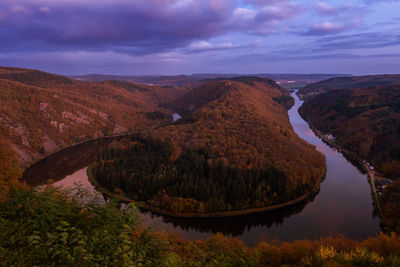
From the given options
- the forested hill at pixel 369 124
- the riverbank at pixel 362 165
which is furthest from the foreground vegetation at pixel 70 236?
the forested hill at pixel 369 124

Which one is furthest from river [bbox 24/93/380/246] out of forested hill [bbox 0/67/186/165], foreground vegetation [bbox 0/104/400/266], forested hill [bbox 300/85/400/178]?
forested hill [bbox 0/67/186/165]

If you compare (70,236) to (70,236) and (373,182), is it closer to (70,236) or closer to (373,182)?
(70,236)

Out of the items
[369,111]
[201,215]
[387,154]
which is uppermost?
[369,111]

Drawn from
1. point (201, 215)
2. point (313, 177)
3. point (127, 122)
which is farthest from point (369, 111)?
point (127, 122)

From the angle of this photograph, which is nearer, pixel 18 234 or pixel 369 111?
pixel 18 234

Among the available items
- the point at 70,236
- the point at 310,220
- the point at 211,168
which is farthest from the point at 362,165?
the point at 70,236

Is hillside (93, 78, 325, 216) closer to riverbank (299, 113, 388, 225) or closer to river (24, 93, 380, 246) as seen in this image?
river (24, 93, 380, 246)

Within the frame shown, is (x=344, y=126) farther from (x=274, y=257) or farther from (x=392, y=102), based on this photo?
(x=274, y=257)
